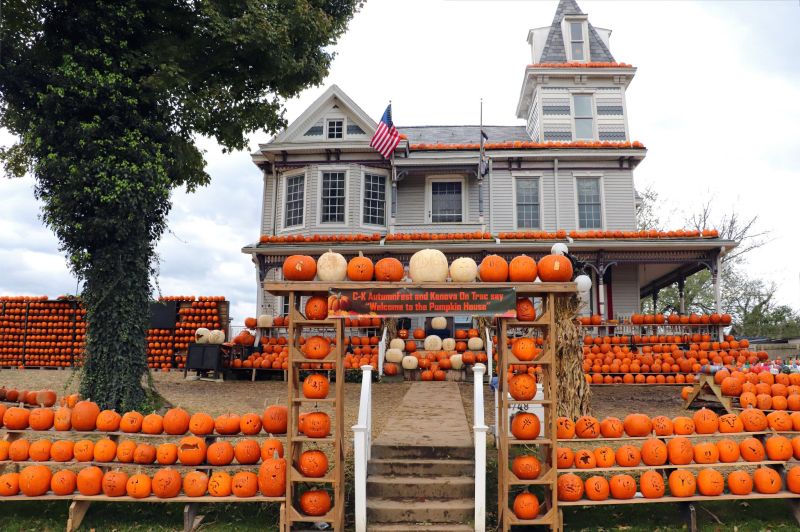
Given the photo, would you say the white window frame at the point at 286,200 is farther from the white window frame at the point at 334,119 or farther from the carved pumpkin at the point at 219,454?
the carved pumpkin at the point at 219,454

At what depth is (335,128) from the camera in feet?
72.7

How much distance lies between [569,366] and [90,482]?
6.70 metres

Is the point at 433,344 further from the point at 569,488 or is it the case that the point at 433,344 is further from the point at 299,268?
the point at 299,268

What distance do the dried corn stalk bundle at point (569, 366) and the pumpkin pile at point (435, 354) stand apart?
701cm

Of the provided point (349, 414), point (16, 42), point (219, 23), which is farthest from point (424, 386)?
point (16, 42)

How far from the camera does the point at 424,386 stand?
46.3ft

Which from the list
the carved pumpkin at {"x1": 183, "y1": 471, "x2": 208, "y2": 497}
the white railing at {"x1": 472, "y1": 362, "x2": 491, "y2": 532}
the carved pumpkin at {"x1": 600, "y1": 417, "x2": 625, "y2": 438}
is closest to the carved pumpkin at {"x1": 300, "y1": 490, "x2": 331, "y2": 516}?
the carved pumpkin at {"x1": 183, "y1": 471, "x2": 208, "y2": 497}

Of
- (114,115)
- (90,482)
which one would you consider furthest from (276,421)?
(114,115)

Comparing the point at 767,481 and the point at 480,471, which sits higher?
the point at 480,471

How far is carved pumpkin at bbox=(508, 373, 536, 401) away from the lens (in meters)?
6.09

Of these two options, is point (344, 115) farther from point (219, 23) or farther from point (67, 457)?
point (67, 457)

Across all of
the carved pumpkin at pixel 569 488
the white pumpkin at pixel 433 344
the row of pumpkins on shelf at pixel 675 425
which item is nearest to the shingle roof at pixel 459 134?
the white pumpkin at pixel 433 344

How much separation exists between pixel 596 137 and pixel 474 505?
19.9 metres

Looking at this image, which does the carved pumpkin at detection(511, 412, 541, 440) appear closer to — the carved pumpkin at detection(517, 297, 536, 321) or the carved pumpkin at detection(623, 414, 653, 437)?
the carved pumpkin at detection(517, 297, 536, 321)
